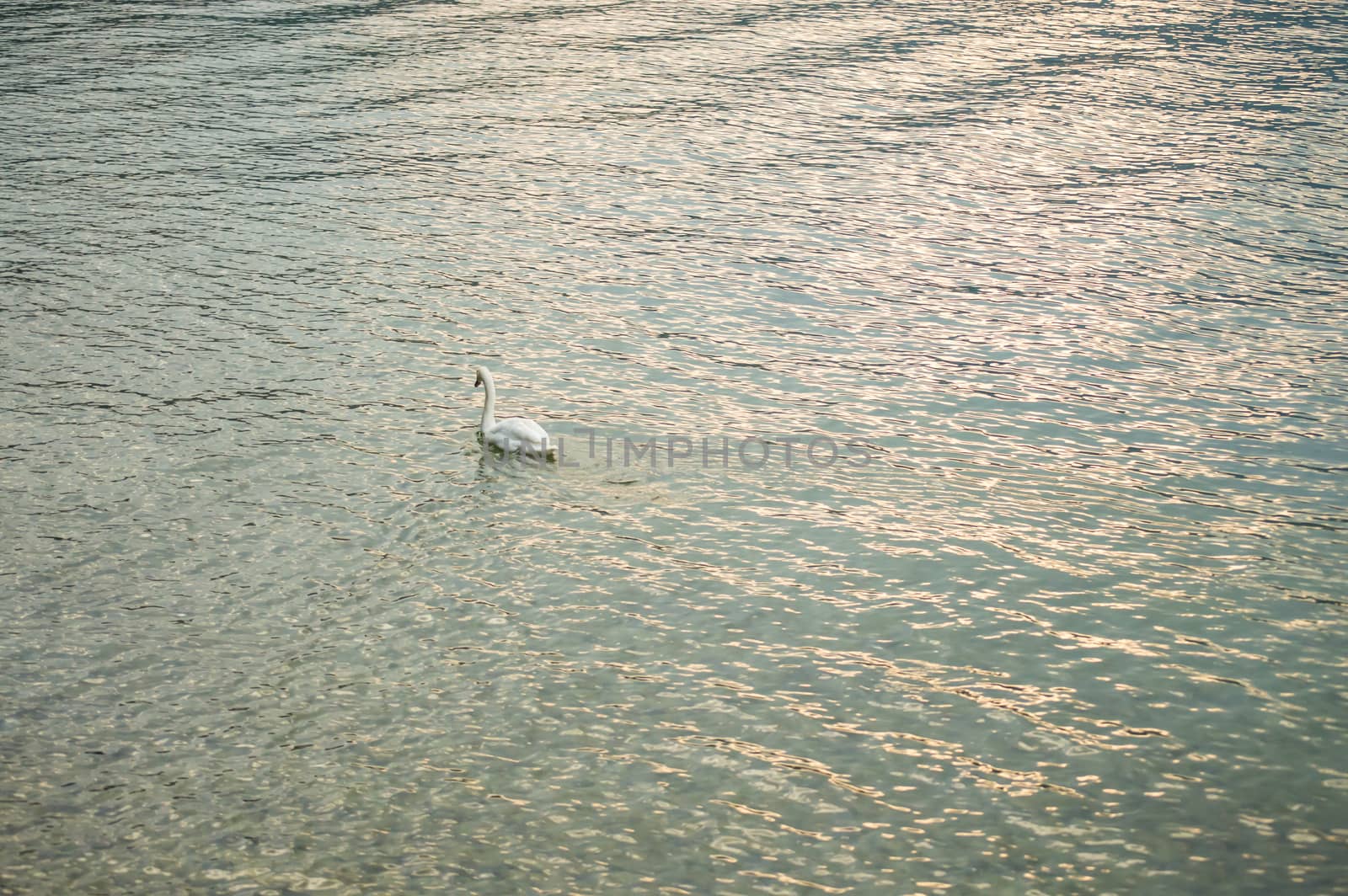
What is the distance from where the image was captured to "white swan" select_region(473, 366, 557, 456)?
8.76 meters

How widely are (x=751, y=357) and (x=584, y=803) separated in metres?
5.07

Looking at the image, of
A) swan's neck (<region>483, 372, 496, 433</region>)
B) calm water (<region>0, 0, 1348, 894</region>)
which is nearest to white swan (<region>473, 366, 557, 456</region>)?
swan's neck (<region>483, 372, 496, 433</region>)

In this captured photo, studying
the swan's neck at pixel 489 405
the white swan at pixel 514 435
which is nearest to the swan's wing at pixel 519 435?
the white swan at pixel 514 435

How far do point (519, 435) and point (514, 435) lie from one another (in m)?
0.04

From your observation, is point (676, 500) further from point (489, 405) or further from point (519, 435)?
point (489, 405)

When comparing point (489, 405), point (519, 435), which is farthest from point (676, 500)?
point (489, 405)

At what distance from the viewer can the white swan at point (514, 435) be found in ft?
28.7

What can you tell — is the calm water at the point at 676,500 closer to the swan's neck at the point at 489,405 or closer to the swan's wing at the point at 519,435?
the swan's wing at the point at 519,435

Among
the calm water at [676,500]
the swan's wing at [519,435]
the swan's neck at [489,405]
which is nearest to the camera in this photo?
the calm water at [676,500]

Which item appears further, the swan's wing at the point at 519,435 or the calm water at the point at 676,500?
the swan's wing at the point at 519,435

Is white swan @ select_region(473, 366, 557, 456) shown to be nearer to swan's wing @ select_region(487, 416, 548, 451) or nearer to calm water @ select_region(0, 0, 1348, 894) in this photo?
swan's wing @ select_region(487, 416, 548, 451)

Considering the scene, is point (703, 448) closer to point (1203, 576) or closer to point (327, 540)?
point (327, 540)

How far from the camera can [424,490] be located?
→ 8.66 m

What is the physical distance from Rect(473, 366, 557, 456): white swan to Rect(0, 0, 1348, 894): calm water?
17 cm
